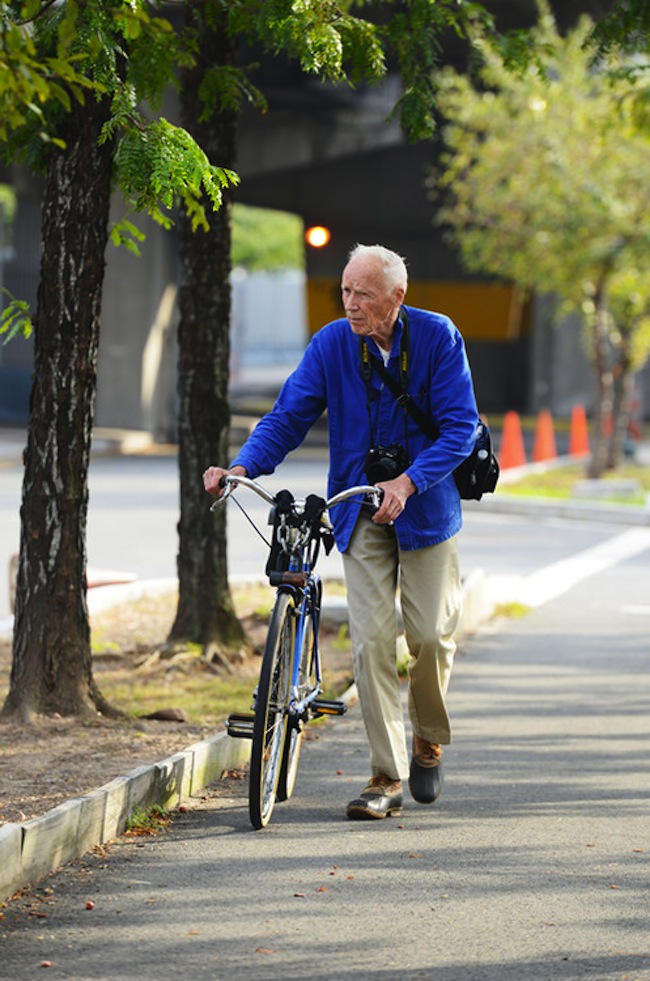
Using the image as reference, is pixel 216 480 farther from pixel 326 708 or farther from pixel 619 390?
pixel 619 390

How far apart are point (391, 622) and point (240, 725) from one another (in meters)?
0.67

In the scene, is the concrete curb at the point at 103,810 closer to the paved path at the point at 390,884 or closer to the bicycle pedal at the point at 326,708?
the paved path at the point at 390,884

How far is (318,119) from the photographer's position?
112ft

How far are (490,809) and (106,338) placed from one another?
27021mm

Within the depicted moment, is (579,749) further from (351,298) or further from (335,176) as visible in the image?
(335,176)

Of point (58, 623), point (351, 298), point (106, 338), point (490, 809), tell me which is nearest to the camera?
point (351, 298)

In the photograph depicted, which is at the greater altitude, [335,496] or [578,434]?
[335,496]

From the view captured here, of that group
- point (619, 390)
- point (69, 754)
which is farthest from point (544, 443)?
point (69, 754)

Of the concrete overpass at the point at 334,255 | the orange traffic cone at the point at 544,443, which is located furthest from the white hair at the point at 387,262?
the orange traffic cone at the point at 544,443

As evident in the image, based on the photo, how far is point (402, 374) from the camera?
247 inches

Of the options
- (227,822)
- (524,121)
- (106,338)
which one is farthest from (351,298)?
(106,338)

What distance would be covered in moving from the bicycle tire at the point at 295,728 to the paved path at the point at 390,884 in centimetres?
10

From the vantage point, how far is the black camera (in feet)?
20.3

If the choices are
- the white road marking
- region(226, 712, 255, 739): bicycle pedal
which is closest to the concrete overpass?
the white road marking
